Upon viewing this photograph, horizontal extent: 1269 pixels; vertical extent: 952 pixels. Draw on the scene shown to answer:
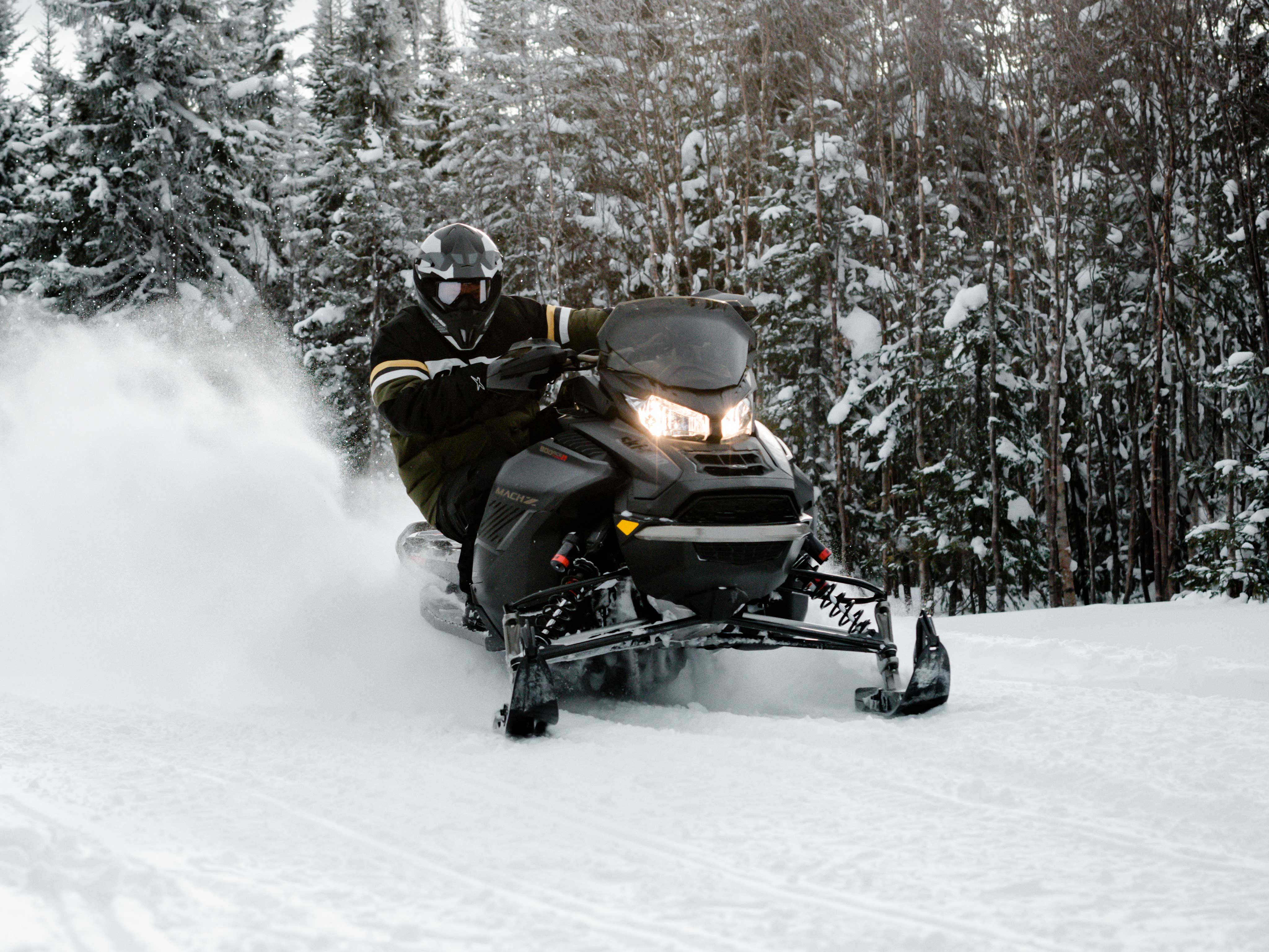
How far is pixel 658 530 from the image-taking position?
3955 millimetres

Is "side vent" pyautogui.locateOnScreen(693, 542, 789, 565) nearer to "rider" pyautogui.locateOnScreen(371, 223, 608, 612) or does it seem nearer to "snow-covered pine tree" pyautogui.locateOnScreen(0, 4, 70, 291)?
"rider" pyautogui.locateOnScreen(371, 223, 608, 612)

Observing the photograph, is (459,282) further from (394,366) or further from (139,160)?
(139,160)

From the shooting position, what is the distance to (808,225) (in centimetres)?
1357

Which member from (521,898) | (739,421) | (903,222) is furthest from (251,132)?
(521,898)

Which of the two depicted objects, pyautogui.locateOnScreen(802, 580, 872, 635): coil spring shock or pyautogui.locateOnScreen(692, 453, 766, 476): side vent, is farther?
pyautogui.locateOnScreen(802, 580, 872, 635): coil spring shock

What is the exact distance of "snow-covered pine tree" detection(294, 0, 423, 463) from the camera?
81.1 ft

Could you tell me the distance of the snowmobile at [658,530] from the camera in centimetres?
399

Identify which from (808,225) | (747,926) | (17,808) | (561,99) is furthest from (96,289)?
(747,926)

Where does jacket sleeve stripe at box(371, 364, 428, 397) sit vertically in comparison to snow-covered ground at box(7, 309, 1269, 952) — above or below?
above

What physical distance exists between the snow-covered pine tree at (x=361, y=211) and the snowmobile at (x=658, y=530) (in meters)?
20.5

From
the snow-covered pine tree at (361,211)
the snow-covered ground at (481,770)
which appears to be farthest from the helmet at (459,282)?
the snow-covered pine tree at (361,211)

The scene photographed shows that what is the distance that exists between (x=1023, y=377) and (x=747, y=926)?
10776mm

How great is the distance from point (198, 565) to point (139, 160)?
761 inches

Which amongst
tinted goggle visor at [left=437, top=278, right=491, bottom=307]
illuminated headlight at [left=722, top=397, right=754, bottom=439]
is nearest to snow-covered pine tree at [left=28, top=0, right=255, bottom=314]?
tinted goggle visor at [left=437, top=278, right=491, bottom=307]
